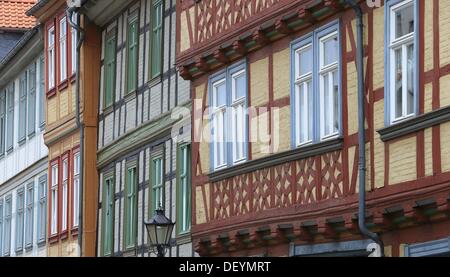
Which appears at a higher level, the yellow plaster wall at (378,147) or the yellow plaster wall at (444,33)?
the yellow plaster wall at (444,33)

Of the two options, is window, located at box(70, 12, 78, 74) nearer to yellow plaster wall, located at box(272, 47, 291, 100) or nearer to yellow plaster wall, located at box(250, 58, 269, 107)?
yellow plaster wall, located at box(250, 58, 269, 107)

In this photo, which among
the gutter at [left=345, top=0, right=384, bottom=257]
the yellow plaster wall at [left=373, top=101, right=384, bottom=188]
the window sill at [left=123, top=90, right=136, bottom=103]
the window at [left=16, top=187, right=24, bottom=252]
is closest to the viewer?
the yellow plaster wall at [left=373, top=101, right=384, bottom=188]

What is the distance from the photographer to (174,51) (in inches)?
1166

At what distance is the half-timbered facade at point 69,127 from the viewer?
3550cm

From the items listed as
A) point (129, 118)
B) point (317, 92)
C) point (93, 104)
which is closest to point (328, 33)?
point (317, 92)

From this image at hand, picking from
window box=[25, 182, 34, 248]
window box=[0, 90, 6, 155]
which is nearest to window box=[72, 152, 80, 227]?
window box=[25, 182, 34, 248]

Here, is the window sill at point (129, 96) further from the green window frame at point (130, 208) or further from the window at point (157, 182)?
the window at point (157, 182)

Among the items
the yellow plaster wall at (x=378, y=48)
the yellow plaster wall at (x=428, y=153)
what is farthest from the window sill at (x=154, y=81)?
the yellow plaster wall at (x=428, y=153)

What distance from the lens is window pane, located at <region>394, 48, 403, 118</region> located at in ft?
62.4

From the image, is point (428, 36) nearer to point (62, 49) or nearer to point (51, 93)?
point (62, 49)

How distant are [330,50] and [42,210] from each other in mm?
21632

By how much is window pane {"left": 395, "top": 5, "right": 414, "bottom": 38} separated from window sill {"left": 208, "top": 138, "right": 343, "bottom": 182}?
2088 mm

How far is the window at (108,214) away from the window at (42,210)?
639 centimetres

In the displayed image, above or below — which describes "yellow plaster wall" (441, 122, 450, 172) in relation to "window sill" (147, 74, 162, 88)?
below
